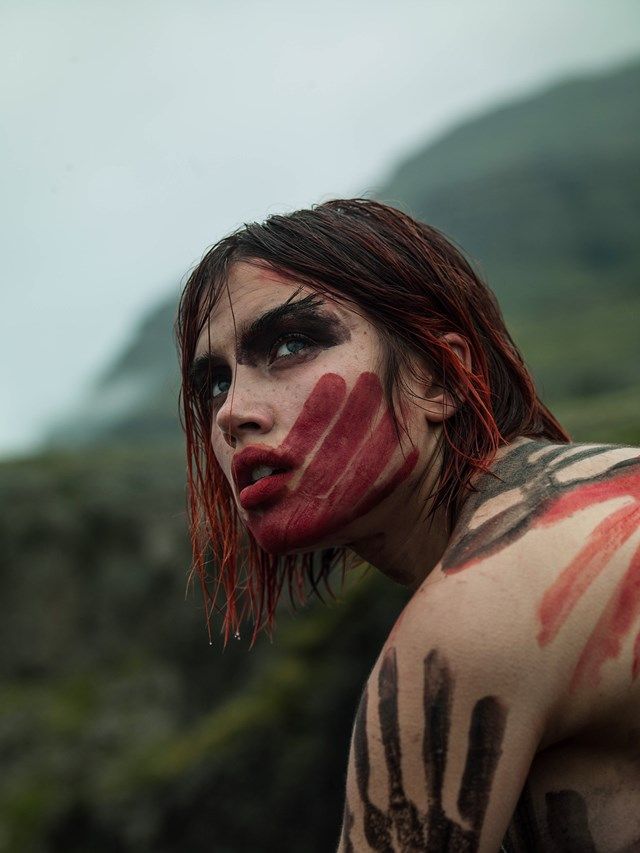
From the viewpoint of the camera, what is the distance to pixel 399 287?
9.54ft

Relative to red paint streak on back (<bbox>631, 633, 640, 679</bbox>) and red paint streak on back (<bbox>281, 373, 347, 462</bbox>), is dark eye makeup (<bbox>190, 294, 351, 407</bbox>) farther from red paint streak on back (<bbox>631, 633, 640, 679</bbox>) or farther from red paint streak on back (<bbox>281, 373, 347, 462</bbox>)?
red paint streak on back (<bbox>631, 633, 640, 679</bbox>)

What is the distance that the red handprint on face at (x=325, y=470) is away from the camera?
263 cm

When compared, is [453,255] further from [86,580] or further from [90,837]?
[86,580]

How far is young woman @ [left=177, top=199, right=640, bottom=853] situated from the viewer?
2.12 meters

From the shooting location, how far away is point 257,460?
8.70ft

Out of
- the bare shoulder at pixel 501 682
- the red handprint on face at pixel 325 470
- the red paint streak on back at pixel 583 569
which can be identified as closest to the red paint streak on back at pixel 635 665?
the bare shoulder at pixel 501 682

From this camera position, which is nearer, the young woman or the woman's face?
the young woman

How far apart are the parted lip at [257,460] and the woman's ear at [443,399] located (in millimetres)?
380

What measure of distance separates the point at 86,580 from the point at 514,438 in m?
7.42

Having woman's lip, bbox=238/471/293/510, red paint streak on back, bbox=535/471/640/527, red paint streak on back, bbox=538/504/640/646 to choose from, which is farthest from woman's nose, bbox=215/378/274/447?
red paint streak on back, bbox=538/504/640/646

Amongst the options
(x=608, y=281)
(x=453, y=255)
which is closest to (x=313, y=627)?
(x=453, y=255)

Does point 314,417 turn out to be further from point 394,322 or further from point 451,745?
point 451,745

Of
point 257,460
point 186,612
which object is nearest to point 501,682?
point 257,460

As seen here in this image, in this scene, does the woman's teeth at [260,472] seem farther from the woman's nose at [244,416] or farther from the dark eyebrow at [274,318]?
the dark eyebrow at [274,318]
